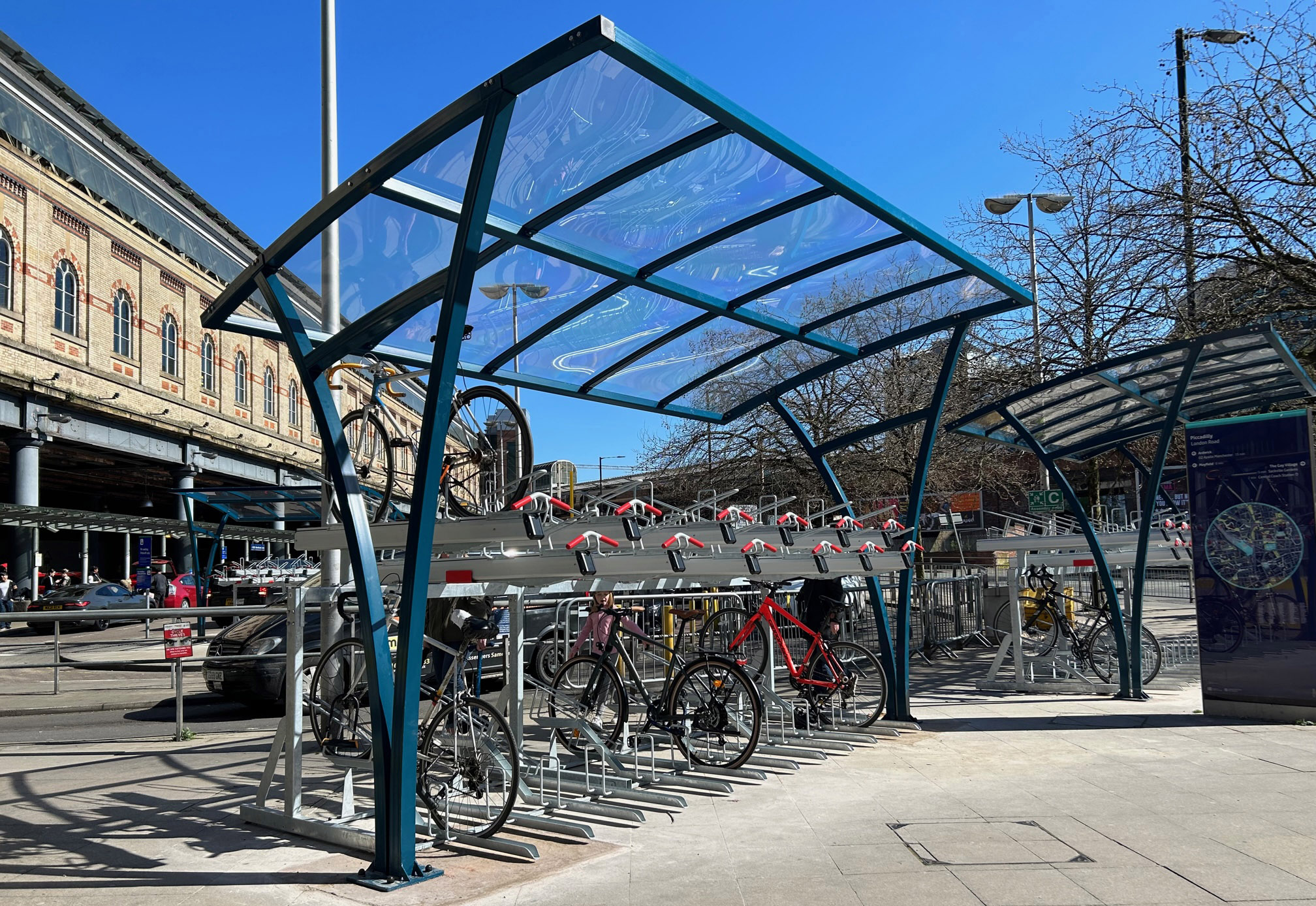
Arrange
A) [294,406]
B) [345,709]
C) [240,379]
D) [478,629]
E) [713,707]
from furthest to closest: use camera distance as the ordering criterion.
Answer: [294,406] → [240,379] → [713,707] → [345,709] → [478,629]

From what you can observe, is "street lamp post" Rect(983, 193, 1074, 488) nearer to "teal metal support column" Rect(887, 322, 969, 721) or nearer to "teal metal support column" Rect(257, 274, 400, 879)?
"teal metal support column" Rect(887, 322, 969, 721)

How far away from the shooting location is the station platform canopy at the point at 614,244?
16.1 feet

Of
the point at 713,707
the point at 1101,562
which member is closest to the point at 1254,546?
the point at 1101,562

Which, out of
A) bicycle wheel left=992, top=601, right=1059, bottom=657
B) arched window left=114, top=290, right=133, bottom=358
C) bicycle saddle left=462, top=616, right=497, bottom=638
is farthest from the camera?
arched window left=114, top=290, right=133, bottom=358

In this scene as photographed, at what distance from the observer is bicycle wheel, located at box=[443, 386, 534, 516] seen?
302 inches

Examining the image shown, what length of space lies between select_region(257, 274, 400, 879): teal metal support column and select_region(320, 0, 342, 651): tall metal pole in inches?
82.1

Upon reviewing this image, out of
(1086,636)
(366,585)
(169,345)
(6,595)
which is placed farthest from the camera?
(169,345)

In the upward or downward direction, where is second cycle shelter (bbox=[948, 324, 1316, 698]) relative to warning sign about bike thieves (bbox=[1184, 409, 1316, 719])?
upward

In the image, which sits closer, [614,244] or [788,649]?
[614,244]

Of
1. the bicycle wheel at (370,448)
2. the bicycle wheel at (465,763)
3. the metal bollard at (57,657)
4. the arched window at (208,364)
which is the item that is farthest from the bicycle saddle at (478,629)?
the arched window at (208,364)

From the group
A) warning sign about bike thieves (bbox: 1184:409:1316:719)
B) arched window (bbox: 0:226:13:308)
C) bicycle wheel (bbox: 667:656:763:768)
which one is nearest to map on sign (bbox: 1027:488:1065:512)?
warning sign about bike thieves (bbox: 1184:409:1316:719)

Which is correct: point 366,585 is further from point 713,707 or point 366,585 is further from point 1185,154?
point 1185,154

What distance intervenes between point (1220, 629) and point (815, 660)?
159 inches

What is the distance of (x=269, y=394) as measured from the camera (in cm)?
4228
